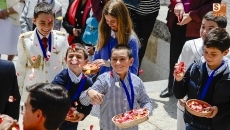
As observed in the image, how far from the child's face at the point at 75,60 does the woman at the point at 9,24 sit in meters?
2.51

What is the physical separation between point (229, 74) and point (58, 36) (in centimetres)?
182

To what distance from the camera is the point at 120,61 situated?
420cm

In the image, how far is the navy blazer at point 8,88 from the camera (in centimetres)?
350

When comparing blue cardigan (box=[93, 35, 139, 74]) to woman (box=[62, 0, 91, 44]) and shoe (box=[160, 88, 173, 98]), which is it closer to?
woman (box=[62, 0, 91, 44])

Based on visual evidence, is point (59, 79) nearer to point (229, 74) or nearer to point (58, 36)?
point (58, 36)

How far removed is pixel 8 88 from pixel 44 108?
0.99m

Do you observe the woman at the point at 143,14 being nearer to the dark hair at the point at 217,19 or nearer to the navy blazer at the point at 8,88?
the dark hair at the point at 217,19

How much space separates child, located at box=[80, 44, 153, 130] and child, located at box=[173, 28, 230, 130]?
0.32 metres

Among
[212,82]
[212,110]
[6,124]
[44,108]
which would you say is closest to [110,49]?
[212,82]

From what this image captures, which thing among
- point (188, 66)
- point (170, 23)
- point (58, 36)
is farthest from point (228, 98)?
point (170, 23)

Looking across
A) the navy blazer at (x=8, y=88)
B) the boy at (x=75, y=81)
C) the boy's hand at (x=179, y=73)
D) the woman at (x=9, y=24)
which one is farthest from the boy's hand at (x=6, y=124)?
the woman at (x=9, y=24)

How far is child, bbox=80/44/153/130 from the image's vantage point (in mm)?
4164

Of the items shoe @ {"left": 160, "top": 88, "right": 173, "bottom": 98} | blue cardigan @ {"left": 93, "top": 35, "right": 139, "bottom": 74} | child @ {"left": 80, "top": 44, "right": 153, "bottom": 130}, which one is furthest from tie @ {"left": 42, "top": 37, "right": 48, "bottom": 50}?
shoe @ {"left": 160, "top": 88, "right": 173, "bottom": 98}

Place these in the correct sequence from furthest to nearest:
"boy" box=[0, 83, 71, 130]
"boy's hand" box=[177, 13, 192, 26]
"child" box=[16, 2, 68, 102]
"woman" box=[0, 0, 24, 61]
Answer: "woman" box=[0, 0, 24, 61]
"boy's hand" box=[177, 13, 192, 26]
"child" box=[16, 2, 68, 102]
"boy" box=[0, 83, 71, 130]
